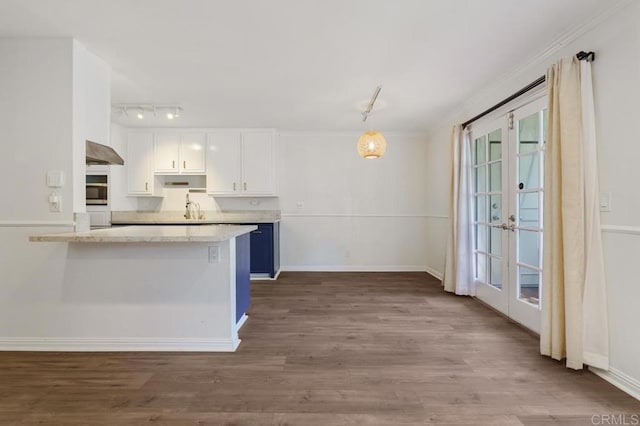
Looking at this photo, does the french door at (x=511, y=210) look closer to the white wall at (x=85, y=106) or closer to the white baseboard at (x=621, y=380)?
the white baseboard at (x=621, y=380)

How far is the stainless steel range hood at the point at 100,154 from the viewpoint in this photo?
266 cm

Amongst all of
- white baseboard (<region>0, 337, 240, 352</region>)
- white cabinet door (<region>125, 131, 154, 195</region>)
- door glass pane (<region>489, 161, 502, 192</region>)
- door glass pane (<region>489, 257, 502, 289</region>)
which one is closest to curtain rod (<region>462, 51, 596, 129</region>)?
door glass pane (<region>489, 161, 502, 192</region>)

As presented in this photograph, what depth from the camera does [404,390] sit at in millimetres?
1947

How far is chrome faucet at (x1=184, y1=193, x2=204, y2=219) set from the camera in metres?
5.23

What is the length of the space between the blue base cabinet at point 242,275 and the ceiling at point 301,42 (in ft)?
5.52

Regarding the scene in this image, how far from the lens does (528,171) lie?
2902mm

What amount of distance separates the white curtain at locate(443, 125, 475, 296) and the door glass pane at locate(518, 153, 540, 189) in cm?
89

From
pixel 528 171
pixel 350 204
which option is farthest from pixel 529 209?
pixel 350 204

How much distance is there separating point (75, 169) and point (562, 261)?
12.7 ft

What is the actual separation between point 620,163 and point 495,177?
1.50m

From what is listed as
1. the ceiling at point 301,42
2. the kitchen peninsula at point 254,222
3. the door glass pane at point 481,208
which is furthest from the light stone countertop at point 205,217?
the door glass pane at point 481,208

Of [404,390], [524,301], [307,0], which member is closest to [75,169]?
[307,0]

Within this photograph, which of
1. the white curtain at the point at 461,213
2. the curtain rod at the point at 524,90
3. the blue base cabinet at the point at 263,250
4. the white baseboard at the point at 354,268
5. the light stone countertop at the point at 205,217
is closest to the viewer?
the curtain rod at the point at 524,90

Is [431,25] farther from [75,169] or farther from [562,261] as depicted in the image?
[75,169]
